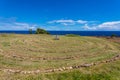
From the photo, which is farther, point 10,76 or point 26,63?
point 26,63

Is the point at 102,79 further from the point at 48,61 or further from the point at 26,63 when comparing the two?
the point at 26,63

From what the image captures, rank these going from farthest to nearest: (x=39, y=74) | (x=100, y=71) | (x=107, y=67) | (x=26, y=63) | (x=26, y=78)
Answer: (x=26, y=63)
(x=107, y=67)
(x=100, y=71)
(x=39, y=74)
(x=26, y=78)

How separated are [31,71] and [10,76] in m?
1.41

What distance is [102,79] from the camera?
853 centimetres

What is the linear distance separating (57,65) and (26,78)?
2967 mm

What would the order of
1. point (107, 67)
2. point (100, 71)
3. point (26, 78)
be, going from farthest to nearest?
point (107, 67), point (100, 71), point (26, 78)

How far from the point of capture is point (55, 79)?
27.7 feet

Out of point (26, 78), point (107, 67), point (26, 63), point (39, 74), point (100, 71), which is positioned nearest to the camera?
point (26, 78)

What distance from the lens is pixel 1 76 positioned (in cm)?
849

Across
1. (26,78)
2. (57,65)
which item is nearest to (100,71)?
(57,65)

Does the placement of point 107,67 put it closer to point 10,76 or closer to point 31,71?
point 31,71

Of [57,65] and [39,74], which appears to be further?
[57,65]

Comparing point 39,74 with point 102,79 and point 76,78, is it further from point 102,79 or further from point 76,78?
point 102,79

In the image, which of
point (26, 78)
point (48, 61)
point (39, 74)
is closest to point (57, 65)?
point (48, 61)
